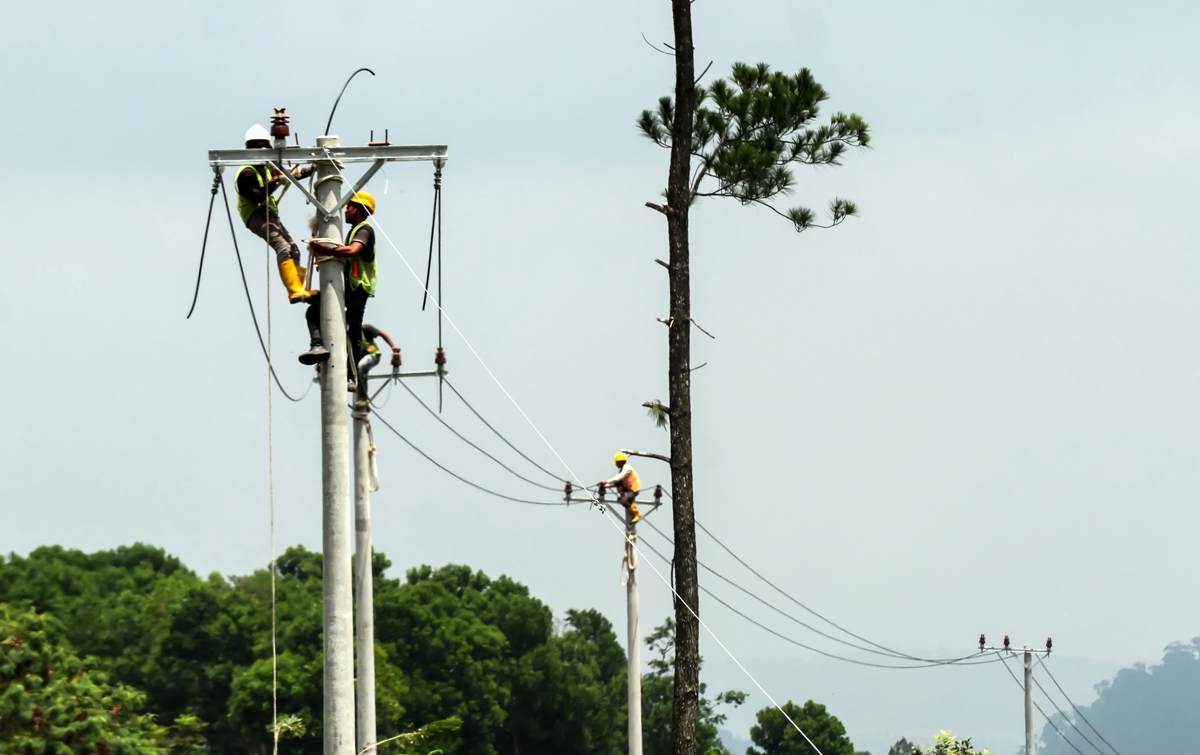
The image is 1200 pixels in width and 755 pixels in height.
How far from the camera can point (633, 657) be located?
83.7ft

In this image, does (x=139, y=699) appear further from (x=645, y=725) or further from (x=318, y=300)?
(x=645, y=725)

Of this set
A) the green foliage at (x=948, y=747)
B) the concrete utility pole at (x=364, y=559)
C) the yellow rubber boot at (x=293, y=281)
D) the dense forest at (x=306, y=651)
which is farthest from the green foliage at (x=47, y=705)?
the dense forest at (x=306, y=651)

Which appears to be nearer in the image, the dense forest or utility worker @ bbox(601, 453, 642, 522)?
utility worker @ bbox(601, 453, 642, 522)

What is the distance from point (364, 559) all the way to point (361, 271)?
10.8 metres

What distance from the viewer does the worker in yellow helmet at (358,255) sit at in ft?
34.0

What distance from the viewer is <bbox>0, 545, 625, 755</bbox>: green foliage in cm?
5897

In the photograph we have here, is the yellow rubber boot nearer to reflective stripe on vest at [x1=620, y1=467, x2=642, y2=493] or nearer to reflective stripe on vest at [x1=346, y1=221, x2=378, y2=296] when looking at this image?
reflective stripe on vest at [x1=346, y1=221, x2=378, y2=296]

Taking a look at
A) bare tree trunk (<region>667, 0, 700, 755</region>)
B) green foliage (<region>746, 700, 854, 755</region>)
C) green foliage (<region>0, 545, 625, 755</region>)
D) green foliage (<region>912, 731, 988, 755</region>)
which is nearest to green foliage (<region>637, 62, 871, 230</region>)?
bare tree trunk (<region>667, 0, 700, 755</region>)

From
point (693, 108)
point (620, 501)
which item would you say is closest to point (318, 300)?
point (693, 108)

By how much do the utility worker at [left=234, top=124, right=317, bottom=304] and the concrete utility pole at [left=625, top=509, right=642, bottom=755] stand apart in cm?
1396

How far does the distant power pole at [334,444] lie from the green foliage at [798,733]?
227ft

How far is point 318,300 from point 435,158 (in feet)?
3.69

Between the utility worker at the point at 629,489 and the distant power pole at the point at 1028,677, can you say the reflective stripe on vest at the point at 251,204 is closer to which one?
the utility worker at the point at 629,489

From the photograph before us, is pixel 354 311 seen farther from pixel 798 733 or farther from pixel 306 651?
pixel 798 733
